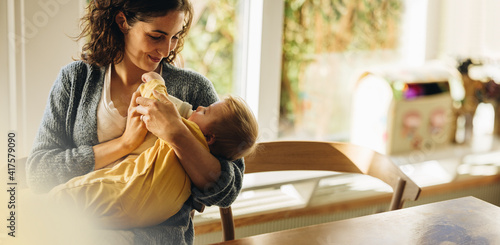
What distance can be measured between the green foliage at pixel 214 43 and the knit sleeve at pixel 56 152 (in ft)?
2.24

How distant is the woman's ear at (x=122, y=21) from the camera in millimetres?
979

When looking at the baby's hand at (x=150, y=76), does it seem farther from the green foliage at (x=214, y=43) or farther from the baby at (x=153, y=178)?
the green foliage at (x=214, y=43)

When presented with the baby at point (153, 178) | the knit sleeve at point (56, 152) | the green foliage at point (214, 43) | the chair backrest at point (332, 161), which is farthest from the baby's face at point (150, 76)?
the green foliage at point (214, 43)

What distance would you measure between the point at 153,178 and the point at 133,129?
0.09 m

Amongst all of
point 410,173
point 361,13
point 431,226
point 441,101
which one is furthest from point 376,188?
point 431,226

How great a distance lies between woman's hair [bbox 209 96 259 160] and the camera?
3.27ft

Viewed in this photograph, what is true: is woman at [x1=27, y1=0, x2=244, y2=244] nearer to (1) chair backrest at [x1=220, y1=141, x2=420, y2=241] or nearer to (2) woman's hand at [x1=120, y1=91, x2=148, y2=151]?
(2) woman's hand at [x1=120, y1=91, x2=148, y2=151]

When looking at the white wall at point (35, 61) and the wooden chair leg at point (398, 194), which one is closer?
the white wall at point (35, 61)

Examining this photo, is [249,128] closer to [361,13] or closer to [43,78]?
[43,78]

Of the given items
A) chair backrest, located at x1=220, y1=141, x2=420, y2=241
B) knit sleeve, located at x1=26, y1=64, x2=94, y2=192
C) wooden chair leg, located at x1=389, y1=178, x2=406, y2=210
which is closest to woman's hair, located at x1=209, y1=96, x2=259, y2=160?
knit sleeve, located at x1=26, y1=64, x2=94, y2=192

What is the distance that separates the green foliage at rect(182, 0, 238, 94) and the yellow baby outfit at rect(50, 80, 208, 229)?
663 millimetres

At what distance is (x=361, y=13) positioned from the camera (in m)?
2.04

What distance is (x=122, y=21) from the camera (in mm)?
984

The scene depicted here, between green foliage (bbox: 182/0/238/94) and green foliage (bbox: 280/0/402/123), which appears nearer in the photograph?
green foliage (bbox: 182/0/238/94)
